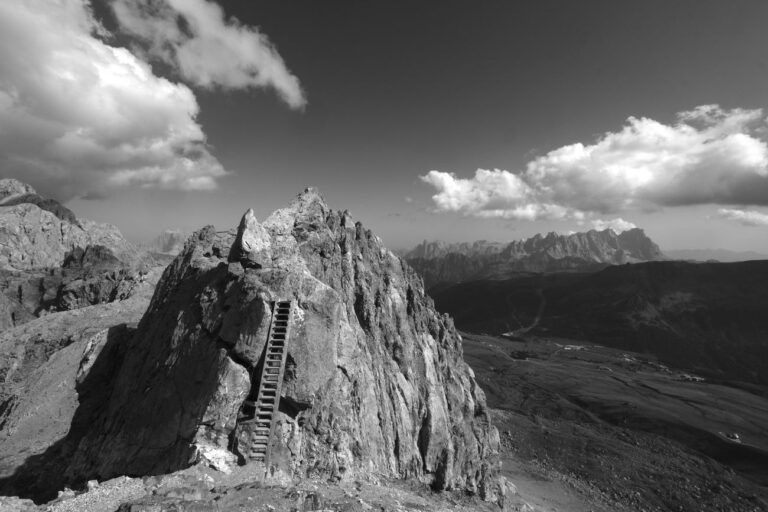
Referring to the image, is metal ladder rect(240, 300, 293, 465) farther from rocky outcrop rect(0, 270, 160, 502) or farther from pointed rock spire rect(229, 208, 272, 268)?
rocky outcrop rect(0, 270, 160, 502)

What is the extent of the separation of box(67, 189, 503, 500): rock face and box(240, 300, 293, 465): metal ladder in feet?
1.73

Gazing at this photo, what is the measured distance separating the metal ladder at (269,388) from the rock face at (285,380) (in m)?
0.53

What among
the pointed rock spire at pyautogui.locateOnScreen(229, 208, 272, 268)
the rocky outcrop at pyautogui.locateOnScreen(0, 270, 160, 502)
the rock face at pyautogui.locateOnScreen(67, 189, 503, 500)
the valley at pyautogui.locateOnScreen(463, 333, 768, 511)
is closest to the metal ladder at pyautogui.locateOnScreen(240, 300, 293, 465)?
the rock face at pyautogui.locateOnScreen(67, 189, 503, 500)

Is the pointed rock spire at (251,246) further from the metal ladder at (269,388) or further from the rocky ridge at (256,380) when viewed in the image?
the metal ladder at (269,388)

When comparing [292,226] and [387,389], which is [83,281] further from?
[387,389]

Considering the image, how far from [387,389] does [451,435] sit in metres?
15.5

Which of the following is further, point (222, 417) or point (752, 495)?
point (752, 495)

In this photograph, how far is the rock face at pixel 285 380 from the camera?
23.9 meters

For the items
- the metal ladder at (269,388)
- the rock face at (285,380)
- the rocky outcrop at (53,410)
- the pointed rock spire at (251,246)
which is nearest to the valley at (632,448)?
the rock face at (285,380)

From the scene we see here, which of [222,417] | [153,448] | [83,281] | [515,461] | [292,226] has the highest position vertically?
[292,226]

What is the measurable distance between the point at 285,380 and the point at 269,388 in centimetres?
106

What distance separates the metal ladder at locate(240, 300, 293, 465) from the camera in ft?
74.6

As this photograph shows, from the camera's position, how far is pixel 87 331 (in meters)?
51.4

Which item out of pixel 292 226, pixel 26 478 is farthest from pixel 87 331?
pixel 292 226
